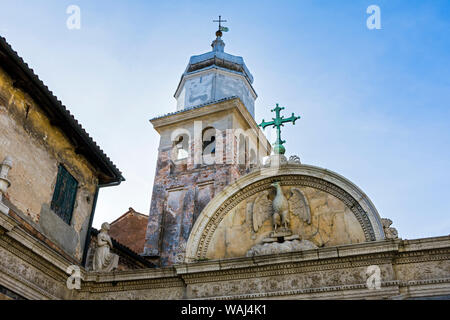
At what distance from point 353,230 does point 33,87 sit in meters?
7.20

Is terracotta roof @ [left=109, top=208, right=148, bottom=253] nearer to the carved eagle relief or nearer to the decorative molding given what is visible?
the decorative molding

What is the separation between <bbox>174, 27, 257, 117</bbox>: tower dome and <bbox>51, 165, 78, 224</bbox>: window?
10.1m

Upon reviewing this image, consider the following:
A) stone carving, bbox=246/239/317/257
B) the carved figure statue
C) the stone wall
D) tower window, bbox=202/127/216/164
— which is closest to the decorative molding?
the carved figure statue

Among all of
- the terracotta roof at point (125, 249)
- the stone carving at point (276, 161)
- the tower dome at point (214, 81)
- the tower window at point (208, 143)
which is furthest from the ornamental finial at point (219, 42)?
the stone carving at point (276, 161)

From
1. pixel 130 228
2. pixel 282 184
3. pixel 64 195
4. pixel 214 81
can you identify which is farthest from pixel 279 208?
pixel 130 228

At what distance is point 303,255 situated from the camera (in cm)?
932

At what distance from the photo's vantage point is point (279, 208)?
1031cm

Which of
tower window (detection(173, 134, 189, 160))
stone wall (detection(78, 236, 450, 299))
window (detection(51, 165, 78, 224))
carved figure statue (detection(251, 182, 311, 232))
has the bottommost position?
stone wall (detection(78, 236, 450, 299))

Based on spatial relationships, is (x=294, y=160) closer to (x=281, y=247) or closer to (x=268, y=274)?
(x=281, y=247)

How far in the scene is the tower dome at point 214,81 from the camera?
861 inches

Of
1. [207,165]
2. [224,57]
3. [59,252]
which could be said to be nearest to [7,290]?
[59,252]

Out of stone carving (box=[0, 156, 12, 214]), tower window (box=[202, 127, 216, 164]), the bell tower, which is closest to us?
stone carving (box=[0, 156, 12, 214])

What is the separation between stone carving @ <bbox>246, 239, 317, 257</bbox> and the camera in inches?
384

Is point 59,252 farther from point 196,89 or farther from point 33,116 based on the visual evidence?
point 196,89
